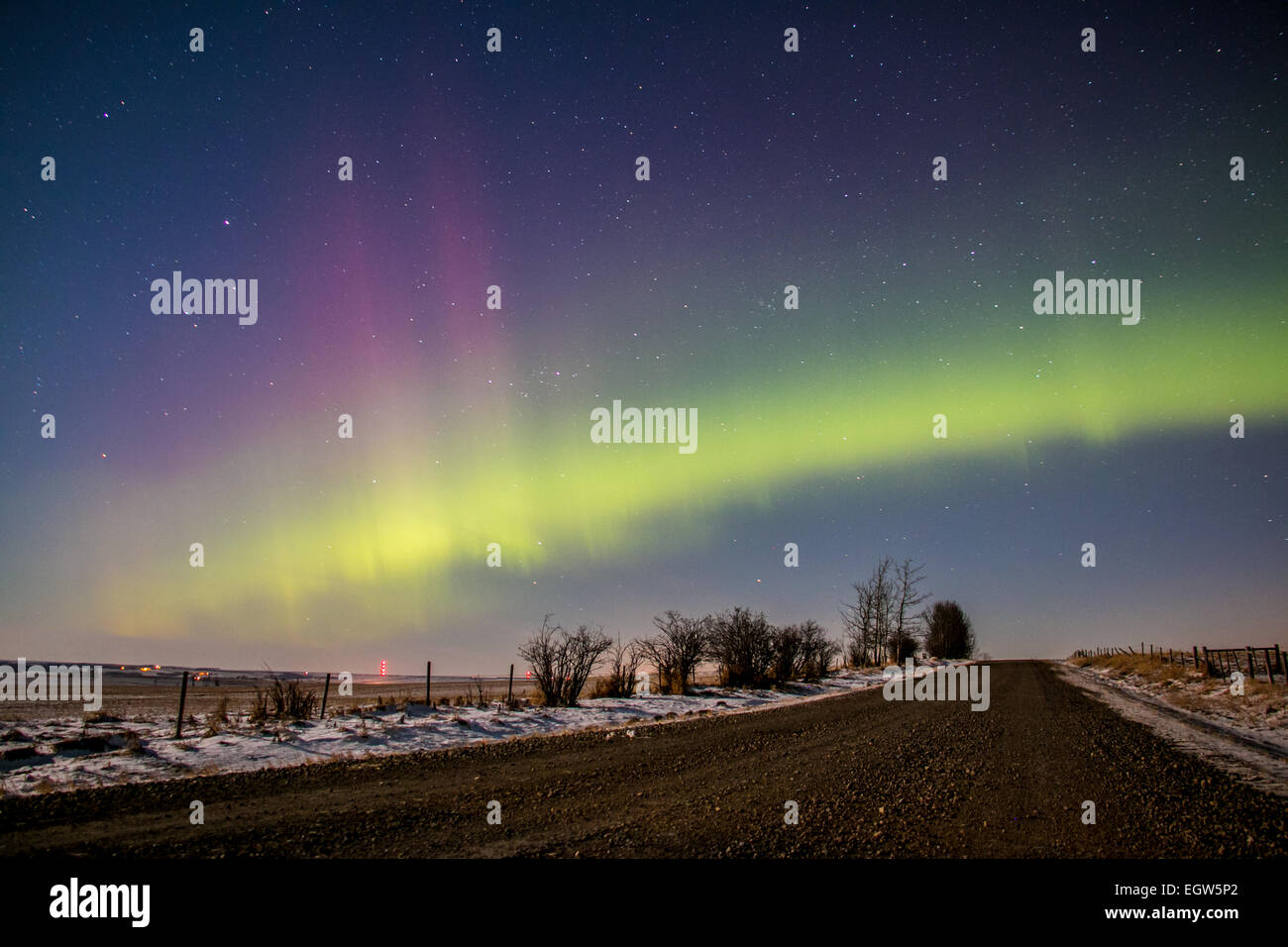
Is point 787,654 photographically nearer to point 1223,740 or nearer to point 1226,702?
point 1226,702

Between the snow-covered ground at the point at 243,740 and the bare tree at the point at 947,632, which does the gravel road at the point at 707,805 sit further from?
the bare tree at the point at 947,632

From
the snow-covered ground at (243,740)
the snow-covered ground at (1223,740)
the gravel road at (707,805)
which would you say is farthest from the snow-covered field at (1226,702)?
the snow-covered ground at (243,740)

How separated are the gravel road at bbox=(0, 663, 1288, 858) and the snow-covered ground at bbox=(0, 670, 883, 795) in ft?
5.25

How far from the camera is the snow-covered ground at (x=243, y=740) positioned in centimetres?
1009

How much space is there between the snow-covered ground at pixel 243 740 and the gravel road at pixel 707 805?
5.25ft

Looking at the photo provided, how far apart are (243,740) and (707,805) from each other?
36.9 feet

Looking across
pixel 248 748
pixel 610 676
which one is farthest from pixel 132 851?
pixel 610 676

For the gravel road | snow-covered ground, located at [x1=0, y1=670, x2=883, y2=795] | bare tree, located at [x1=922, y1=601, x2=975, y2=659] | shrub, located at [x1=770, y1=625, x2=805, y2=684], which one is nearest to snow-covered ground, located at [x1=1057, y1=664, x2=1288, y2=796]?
the gravel road

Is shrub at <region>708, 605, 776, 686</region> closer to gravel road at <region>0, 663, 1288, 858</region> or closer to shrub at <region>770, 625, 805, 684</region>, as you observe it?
shrub at <region>770, 625, 805, 684</region>

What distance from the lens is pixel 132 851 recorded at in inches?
221
